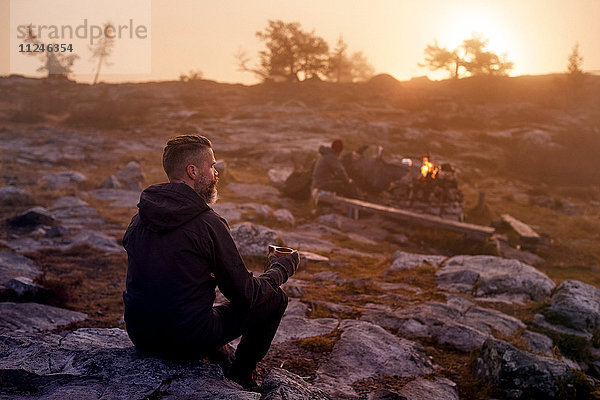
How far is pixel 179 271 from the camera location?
3004mm

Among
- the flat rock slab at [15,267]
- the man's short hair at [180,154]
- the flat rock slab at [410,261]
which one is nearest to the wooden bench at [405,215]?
the flat rock slab at [410,261]

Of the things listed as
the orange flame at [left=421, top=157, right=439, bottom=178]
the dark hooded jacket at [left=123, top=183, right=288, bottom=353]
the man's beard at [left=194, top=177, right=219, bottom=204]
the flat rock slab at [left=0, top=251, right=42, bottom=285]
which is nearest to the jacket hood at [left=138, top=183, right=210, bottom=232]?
the dark hooded jacket at [left=123, top=183, right=288, bottom=353]

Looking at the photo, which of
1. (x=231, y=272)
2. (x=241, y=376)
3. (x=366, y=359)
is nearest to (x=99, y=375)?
(x=241, y=376)

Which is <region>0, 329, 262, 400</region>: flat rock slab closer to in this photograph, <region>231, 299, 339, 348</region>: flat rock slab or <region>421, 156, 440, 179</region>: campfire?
<region>231, 299, 339, 348</region>: flat rock slab

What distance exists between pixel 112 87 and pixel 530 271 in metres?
55.3

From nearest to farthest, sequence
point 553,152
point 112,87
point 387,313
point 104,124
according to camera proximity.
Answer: point 387,313 → point 553,152 → point 104,124 → point 112,87

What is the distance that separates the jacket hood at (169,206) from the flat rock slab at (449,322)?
3.96 meters

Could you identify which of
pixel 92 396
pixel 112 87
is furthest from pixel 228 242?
pixel 112 87

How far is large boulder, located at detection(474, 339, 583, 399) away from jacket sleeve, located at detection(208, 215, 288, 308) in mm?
3017

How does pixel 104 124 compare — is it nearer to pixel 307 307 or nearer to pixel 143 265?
pixel 307 307

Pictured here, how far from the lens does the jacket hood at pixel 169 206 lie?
2982mm

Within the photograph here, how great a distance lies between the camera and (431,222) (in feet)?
39.5

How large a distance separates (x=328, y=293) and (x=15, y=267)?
17.6ft

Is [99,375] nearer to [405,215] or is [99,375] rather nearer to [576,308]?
[576,308]
